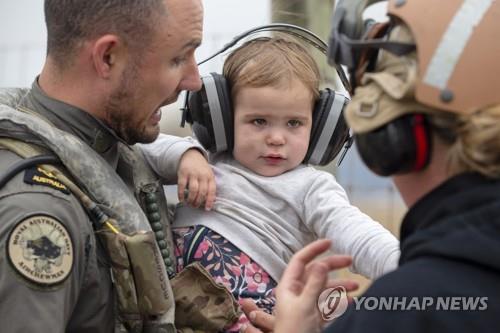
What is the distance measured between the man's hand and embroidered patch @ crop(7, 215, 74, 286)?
66cm

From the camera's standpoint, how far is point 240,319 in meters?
2.85

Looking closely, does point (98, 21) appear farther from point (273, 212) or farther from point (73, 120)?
point (273, 212)

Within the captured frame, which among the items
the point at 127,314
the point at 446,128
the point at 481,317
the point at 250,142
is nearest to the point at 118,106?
the point at 250,142

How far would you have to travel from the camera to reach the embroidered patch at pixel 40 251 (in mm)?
2348

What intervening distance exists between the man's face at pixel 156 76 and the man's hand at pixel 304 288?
1.03 m

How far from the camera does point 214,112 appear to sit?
10.1 feet

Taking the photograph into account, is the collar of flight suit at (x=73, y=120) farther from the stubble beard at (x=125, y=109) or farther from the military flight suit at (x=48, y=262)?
the military flight suit at (x=48, y=262)

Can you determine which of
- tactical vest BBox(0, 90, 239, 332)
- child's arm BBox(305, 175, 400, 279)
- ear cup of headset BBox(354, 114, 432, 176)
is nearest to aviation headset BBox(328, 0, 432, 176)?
ear cup of headset BBox(354, 114, 432, 176)

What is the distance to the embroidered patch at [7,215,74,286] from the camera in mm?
2348

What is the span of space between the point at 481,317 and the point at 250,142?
1511mm

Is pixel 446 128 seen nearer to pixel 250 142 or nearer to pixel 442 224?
pixel 442 224

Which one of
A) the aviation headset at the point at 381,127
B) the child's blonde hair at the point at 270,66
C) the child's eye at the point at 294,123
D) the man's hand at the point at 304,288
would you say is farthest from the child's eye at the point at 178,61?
the man's hand at the point at 304,288

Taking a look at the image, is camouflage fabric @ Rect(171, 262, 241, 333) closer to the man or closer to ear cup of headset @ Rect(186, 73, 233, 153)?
the man
